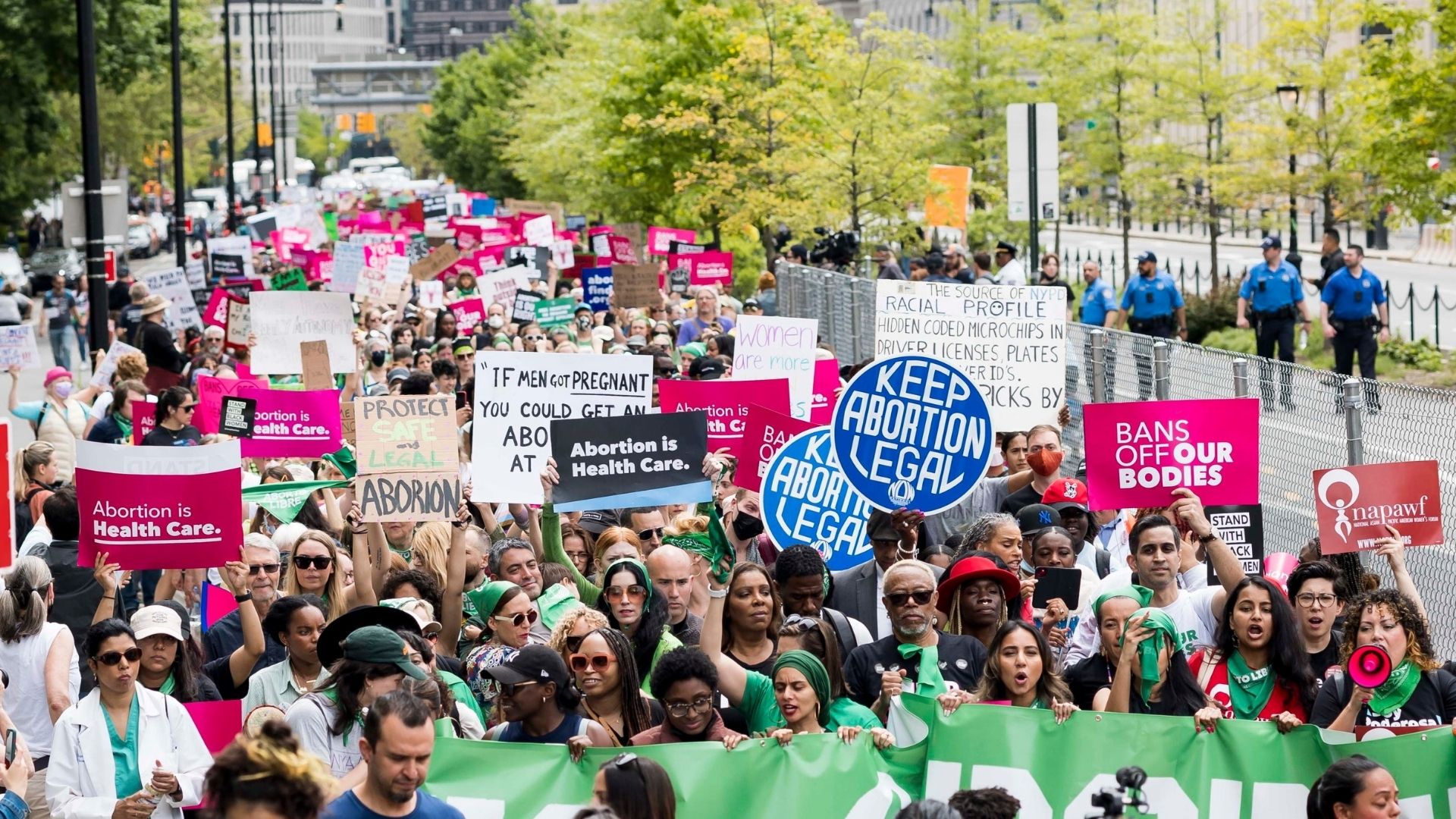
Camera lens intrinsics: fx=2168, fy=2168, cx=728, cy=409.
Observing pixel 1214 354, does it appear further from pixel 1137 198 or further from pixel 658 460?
pixel 1137 198

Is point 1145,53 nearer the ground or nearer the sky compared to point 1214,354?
nearer the sky

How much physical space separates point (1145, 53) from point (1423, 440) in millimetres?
29508

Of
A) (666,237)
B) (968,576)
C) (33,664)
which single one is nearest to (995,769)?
(968,576)

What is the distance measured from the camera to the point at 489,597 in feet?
27.0

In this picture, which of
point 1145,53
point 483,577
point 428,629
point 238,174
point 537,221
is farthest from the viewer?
point 238,174

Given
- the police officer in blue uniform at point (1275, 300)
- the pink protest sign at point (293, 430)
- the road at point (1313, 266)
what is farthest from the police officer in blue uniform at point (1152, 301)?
the pink protest sign at point (293, 430)

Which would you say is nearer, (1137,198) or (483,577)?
(483,577)

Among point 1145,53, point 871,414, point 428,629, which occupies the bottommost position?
point 428,629

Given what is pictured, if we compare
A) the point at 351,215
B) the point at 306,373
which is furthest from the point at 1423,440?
the point at 351,215

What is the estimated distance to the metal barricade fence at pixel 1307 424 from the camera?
32.5 feet

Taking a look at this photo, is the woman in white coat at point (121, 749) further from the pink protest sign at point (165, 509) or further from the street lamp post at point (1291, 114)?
the street lamp post at point (1291, 114)

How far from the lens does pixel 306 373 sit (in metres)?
16.2

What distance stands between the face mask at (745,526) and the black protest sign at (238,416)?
3606 millimetres

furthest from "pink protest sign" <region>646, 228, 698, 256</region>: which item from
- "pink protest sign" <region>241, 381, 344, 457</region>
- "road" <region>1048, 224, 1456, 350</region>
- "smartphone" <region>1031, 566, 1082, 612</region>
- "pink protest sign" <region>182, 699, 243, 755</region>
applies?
"pink protest sign" <region>182, 699, 243, 755</region>
